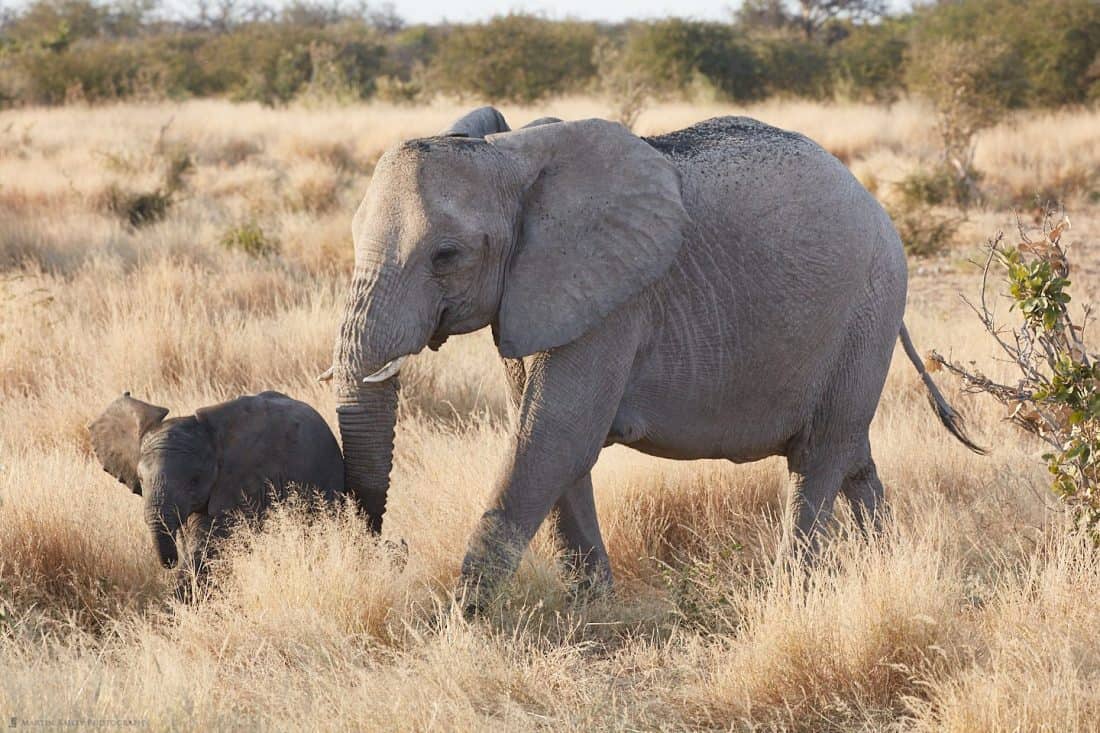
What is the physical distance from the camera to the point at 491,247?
13.4ft

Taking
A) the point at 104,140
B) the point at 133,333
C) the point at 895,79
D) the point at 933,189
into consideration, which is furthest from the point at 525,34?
the point at 133,333

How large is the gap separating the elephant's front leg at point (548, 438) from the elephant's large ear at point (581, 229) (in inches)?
5.5

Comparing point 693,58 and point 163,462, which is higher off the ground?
point 163,462

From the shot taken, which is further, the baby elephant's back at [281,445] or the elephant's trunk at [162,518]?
the baby elephant's back at [281,445]

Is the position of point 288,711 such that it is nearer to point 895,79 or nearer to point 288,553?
point 288,553

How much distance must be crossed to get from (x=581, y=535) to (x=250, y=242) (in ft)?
22.1

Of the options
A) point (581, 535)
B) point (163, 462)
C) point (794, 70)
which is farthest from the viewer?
point (794, 70)

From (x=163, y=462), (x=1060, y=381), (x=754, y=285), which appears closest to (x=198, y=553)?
(x=163, y=462)

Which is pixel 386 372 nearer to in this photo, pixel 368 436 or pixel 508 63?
pixel 368 436

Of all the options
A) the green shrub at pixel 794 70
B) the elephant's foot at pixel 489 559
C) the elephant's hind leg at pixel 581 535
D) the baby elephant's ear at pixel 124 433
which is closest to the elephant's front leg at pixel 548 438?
the elephant's foot at pixel 489 559

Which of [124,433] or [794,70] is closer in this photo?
[124,433]

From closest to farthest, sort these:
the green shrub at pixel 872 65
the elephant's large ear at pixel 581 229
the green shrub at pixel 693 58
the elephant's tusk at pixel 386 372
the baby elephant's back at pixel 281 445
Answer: the elephant's tusk at pixel 386 372 → the elephant's large ear at pixel 581 229 → the baby elephant's back at pixel 281 445 → the green shrub at pixel 872 65 → the green shrub at pixel 693 58

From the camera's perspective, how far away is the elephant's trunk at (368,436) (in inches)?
159

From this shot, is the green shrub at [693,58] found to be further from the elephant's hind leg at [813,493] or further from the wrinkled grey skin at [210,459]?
the wrinkled grey skin at [210,459]
